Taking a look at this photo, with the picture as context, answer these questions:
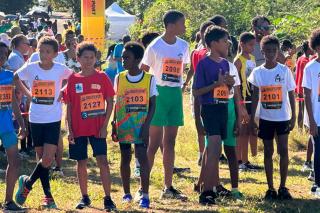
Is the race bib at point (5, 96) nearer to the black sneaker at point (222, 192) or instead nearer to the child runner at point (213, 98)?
the child runner at point (213, 98)

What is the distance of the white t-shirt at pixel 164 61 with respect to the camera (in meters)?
8.20

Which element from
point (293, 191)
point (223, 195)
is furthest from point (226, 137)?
point (293, 191)

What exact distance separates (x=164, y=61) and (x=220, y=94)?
107 cm

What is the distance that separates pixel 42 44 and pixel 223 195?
260 cm

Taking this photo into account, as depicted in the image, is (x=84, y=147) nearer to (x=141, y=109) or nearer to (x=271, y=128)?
(x=141, y=109)

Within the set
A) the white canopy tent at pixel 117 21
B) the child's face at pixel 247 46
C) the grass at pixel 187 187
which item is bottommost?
the grass at pixel 187 187

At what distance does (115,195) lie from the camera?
328 inches

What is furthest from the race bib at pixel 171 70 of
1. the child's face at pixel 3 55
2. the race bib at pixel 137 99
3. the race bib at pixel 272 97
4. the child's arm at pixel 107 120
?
the child's face at pixel 3 55

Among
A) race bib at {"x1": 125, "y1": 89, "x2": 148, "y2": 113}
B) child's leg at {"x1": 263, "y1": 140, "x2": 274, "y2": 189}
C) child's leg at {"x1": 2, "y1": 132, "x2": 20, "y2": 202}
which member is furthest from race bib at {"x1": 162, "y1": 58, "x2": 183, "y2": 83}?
child's leg at {"x1": 2, "y1": 132, "x2": 20, "y2": 202}

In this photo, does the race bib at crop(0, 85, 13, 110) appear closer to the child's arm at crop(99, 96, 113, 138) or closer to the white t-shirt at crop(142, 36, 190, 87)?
the child's arm at crop(99, 96, 113, 138)

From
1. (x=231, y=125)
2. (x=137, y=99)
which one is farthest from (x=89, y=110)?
(x=231, y=125)

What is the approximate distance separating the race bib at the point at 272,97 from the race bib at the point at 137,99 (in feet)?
4.63

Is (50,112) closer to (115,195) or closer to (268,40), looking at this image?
(115,195)

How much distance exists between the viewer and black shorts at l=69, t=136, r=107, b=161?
7219 mm
